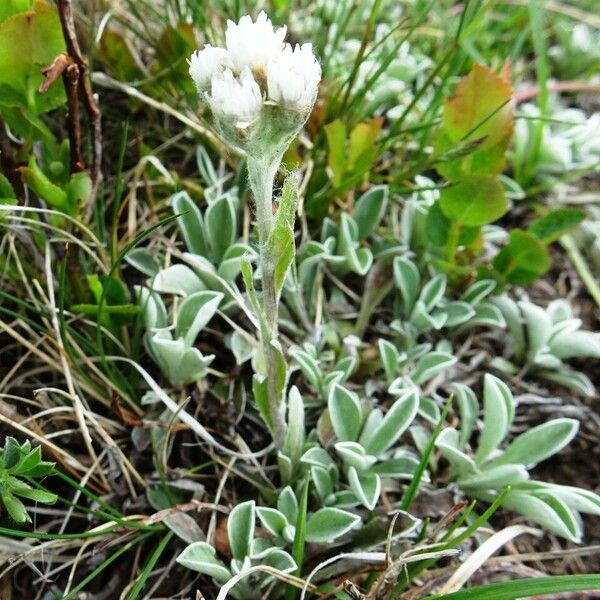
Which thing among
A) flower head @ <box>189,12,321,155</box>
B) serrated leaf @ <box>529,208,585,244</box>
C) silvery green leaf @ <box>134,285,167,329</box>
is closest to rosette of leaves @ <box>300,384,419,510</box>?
silvery green leaf @ <box>134,285,167,329</box>

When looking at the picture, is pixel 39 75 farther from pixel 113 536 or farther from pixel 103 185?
pixel 113 536

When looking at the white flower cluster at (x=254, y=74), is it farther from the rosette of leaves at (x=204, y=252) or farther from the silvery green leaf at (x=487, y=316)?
the silvery green leaf at (x=487, y=316)

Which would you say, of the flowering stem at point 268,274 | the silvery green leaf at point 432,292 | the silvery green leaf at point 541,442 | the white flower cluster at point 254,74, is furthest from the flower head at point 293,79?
the silvery green leaf at point 541,442

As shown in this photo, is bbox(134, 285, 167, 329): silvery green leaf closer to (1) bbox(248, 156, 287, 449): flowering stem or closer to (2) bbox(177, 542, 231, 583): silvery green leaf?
(1) bbox(248, 156, 287, 449): flowering stem

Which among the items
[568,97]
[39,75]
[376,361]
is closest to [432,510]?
[376,361]

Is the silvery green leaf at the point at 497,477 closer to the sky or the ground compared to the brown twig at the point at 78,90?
closer to the ground

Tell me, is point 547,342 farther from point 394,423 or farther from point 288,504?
point 288,504

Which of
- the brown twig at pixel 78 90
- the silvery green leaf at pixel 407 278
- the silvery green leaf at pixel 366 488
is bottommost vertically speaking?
the silvery green leaf at pixel 366 488
